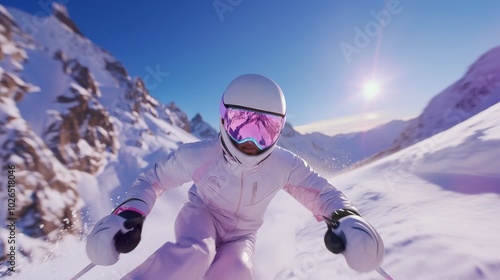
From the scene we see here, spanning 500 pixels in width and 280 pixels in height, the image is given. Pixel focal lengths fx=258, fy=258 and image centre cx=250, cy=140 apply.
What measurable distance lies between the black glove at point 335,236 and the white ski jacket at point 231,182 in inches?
10.1

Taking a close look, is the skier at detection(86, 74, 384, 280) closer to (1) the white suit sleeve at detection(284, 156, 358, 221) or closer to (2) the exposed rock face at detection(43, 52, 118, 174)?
(1) the white suit sleeve at detection(284, 156, 358, 221)

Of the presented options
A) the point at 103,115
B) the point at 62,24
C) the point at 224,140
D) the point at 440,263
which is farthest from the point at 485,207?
the point at 62,24

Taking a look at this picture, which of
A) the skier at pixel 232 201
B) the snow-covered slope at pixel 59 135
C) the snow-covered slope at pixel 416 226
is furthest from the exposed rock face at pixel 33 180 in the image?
the skier at pixel 232 201

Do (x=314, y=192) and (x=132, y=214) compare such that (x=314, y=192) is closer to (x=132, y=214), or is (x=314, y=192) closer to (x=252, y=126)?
(x=252, y=126)

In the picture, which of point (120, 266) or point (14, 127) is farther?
point (14, 127)

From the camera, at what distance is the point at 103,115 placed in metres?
20.0

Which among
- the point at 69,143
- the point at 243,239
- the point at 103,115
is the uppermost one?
the point at 103,115

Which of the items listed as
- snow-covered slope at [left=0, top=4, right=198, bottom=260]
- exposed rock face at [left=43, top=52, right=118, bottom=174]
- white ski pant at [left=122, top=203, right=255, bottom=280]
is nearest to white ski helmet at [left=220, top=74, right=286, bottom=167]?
white ski pant at [left=122, top=203, right=255, bottom=280]

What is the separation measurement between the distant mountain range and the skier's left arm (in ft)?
32.3

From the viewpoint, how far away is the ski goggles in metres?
1.98

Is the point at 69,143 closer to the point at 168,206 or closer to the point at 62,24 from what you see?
the point at 168,206

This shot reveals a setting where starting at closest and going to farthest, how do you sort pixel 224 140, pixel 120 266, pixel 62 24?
pixel 224 140, pixel 120 266, pixel 62 24

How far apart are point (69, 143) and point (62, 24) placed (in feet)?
66.9

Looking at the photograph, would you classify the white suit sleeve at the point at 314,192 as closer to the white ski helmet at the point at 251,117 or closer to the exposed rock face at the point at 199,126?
the white ski helmet at the point at 251,117
